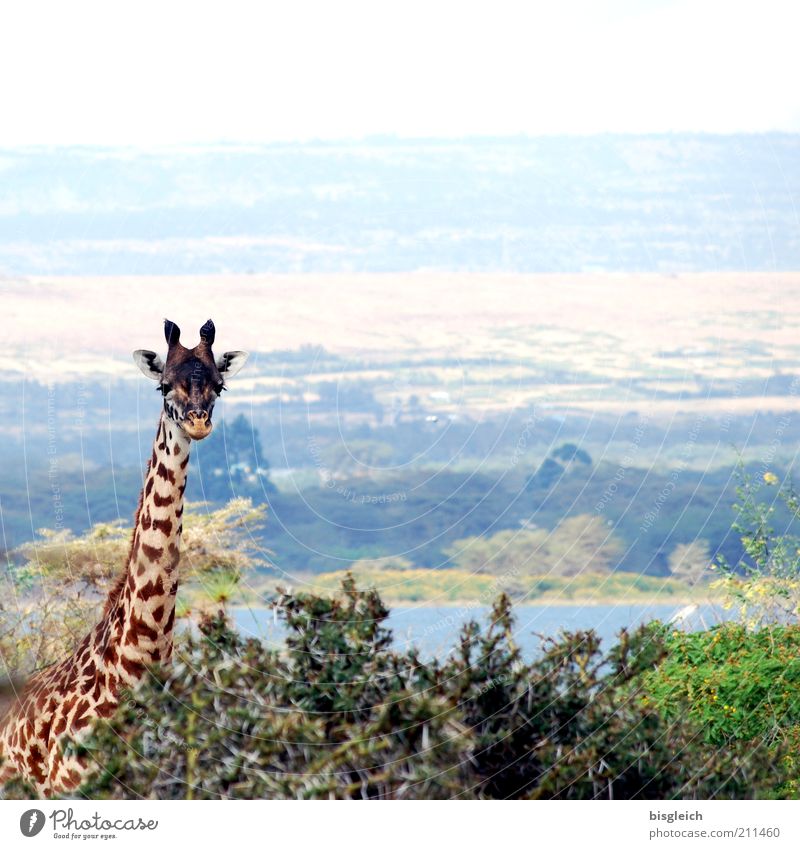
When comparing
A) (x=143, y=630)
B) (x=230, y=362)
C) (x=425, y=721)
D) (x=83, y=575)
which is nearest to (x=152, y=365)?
(x=230, y=362)

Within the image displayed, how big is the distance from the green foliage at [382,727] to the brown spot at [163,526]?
874 millimetres

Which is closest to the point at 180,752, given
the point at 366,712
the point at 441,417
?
the point at 366,712

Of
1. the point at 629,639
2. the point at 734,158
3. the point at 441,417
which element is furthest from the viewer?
the point at 441,417

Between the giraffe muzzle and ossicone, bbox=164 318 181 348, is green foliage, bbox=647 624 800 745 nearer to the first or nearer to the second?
the giraffe muzzle

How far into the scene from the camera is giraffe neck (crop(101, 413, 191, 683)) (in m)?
9.99

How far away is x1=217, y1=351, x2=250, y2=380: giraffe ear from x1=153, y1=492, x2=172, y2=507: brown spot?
0.83 m

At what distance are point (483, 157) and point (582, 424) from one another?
5326 millimetres

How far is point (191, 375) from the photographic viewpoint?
31.6 feet

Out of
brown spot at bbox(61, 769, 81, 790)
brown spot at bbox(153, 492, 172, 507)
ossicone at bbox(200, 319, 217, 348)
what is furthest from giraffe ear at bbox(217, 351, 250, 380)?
brown spot at bbox(61, 769, 81, 790)

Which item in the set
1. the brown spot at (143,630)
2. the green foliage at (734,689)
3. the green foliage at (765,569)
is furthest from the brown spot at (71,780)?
the green foliage at (765,569)

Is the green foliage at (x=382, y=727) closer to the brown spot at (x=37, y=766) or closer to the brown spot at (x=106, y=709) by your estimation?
the brown spot at (x=106, y=709)

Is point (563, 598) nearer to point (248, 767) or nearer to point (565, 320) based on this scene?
point (565, 320)

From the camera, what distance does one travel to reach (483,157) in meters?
14.8
